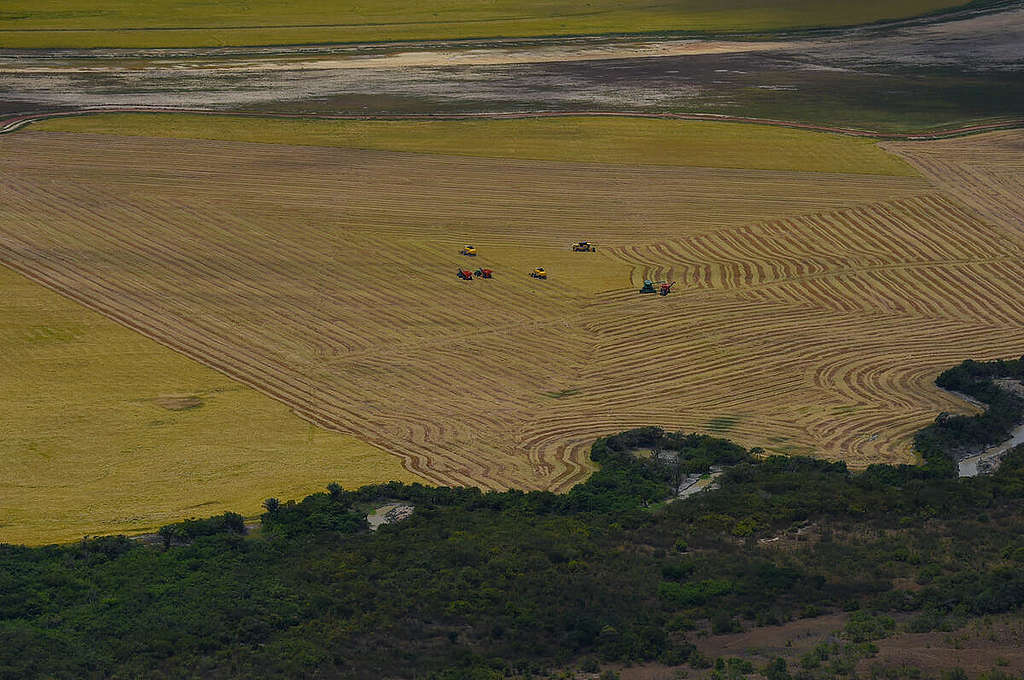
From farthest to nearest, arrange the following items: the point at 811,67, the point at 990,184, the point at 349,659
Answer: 1. the point at 811,67
2. the point at 990,184
3. the point at 349,659

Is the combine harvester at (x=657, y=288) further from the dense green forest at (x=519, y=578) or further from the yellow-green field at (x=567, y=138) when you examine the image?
the dense green forest at (x=519, y=578)

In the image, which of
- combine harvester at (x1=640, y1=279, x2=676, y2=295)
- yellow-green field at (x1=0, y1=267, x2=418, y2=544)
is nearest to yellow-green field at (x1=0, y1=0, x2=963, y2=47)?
combine harvester at (x1=640, y1=279, x2=676, y2=295)

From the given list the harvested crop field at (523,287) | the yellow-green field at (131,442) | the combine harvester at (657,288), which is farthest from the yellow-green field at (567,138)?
the yellow-green field at (131,442)

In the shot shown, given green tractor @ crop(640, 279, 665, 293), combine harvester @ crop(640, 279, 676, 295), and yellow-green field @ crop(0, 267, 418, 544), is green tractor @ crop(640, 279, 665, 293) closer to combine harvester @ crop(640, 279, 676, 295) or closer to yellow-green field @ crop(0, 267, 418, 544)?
combine harvester @ crop(640, 279, 676, 295)

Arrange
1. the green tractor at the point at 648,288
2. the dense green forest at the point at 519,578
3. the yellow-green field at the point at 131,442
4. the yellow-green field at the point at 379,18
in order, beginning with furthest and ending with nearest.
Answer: the yellow-green field at the point at 379,18, the green tractor at the point at 648,288, the yellow-green field at the point at 131,442, the dense green forest at the point at 519,578

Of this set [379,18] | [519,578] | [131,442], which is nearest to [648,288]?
[131,442]

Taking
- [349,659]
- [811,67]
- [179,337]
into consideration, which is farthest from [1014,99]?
[349,659]

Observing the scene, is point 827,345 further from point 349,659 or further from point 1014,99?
point 1014,99
